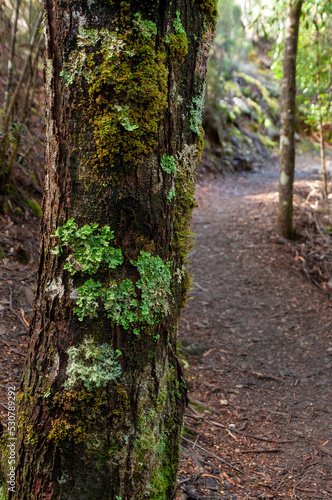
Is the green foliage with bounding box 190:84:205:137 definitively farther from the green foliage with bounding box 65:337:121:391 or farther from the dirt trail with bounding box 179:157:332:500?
the dirt trail with bounding box 179:157:332:500

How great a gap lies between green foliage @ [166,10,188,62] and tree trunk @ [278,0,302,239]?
209 inches

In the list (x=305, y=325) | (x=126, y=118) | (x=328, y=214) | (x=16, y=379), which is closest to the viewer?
(x=126, y=118)

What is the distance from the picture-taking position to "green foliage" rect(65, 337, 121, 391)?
1.34 metres

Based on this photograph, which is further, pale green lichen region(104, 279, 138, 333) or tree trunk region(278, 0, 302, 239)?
tree trunk region(278, 0, 302, 239)

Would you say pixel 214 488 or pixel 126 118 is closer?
pixel 126 118

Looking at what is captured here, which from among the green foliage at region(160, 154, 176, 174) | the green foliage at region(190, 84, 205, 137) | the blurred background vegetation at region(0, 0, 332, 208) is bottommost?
the green foliage at region(160, 154, 176, 174)

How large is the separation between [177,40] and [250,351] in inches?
141

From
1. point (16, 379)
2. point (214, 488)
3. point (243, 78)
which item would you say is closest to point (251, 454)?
point (214, 488)

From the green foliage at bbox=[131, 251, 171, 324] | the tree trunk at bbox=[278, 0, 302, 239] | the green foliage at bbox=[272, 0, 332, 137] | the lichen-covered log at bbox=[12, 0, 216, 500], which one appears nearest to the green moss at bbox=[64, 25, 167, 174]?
the lichen-covered log at bbox=[12, 0, 216, 500]

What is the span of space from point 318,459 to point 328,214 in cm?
545

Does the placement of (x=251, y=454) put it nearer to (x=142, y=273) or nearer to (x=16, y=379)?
(x=16, y=379)

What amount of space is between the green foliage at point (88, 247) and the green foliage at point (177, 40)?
2.31 feet

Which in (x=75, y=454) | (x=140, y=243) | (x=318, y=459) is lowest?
(x=318, y=459)

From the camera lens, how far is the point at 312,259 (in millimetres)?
6000
